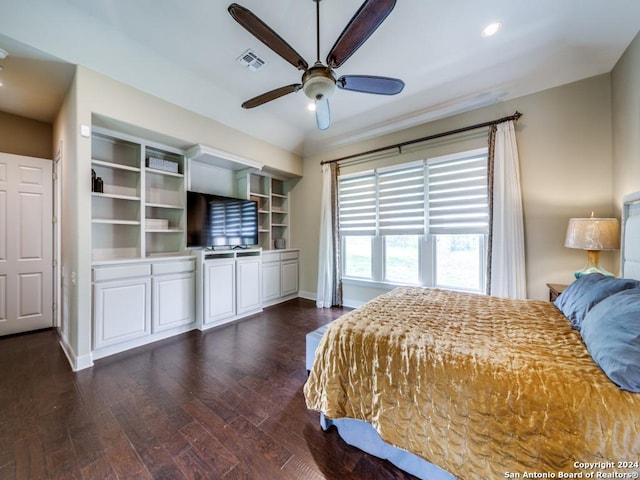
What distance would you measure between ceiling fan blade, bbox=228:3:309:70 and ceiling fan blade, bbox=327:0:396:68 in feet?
0.92

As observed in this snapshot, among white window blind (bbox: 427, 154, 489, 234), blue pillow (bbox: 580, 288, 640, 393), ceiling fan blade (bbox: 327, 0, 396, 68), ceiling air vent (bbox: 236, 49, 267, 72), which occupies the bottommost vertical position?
blue pillow (bbox: 580, 288, 640, 393)

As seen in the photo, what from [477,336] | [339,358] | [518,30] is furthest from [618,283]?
[518,30]

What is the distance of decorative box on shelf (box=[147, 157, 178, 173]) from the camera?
3.23 m

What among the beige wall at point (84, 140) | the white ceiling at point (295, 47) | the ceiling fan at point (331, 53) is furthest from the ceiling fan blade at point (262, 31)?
the beige wall at point (84, 140)

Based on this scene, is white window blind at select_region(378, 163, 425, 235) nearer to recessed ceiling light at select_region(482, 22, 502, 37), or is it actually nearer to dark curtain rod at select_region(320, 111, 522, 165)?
dark curtain rod at select_region(320, 111, 522, 165)

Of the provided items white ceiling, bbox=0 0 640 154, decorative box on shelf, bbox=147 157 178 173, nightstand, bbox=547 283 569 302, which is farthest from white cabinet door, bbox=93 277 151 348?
nightstand, bbox=547 283 569 302

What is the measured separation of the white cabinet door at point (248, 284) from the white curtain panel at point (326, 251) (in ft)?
3.68

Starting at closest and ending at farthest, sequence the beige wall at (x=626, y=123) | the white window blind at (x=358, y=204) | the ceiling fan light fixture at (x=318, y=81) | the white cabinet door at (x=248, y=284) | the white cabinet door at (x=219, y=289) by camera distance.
→ the ceiling fan light fixture at (x=318, y=81), the beige wall at (x=626, y=123), the white cabinet door at (x=219, y=289), the white cabinet door at (x=248, y=284), the white window blind at (x=358, y=204)

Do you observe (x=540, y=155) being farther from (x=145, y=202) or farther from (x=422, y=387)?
(x=145, y=202)

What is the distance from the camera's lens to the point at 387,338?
4.55 feet

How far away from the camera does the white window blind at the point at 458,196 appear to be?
3139mm

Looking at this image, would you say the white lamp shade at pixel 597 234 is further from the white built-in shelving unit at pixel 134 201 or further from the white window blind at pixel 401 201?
the white built-in shelving unit at pixel 134 201

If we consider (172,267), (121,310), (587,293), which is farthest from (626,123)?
(121,310)

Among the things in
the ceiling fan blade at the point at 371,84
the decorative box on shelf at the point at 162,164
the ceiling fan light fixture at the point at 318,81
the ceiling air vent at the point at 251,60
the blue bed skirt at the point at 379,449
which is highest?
the ceiling air vent at the point at 251,60
